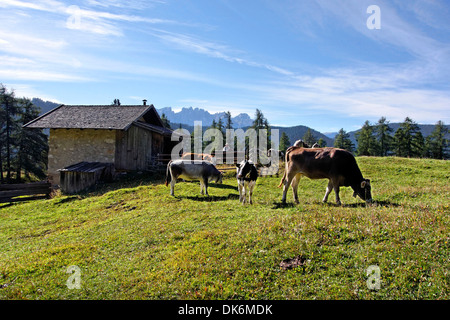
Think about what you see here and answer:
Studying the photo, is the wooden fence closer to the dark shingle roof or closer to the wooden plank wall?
the dark shingle roof

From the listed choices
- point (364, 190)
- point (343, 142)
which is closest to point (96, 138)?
point (364, 190)

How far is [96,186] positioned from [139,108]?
10.2m

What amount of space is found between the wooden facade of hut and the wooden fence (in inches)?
99.6

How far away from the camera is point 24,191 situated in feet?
69.2

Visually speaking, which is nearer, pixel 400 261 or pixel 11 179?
pixel 400 261

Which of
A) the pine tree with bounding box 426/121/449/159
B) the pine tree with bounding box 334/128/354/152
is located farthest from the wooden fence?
the pine tree with bounding box 426/121/449/159

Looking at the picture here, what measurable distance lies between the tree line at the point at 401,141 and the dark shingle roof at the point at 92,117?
60.5 metres

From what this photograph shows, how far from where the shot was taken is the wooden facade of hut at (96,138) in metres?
24.0

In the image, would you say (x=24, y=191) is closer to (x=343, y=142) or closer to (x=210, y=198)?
(x=210, y=198)

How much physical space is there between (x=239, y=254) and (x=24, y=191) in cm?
2207

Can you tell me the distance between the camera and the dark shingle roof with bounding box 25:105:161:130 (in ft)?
77.2

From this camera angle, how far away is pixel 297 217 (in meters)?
8.30

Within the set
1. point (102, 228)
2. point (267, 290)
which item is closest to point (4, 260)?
point (102, 228)
